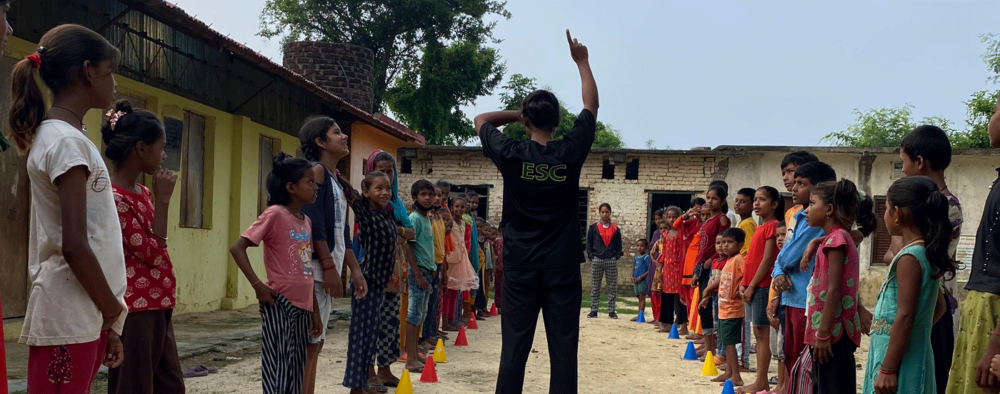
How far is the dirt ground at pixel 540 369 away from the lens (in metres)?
6.57

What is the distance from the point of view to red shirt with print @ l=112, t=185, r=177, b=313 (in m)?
3.58

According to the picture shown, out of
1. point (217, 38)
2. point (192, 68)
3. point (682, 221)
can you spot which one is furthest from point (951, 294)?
point (192, 68)

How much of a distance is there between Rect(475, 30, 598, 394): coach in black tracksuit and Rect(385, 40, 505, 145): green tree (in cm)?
2901

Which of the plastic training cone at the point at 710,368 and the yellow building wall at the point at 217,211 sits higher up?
the yellow building wall at the point at 217,211

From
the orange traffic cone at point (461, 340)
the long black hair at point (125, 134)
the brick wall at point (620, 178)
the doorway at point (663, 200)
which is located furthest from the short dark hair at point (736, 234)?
the doorway at point (663, 200)

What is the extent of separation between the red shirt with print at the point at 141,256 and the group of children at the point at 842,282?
310cm

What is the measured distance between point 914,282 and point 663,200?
1987 centimetres

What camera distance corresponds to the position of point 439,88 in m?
33.1

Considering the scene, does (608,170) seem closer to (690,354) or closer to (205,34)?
(690,354)

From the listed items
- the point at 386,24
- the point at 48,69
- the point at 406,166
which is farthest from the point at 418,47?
the point at 48,69

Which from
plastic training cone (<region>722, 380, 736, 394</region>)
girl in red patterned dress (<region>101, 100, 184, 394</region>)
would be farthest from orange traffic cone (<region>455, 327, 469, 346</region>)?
girl in red patterned dress (<region>101, 100, 184, 394</region>)

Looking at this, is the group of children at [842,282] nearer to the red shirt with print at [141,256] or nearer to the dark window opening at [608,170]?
the red shirt with print at [141,256]

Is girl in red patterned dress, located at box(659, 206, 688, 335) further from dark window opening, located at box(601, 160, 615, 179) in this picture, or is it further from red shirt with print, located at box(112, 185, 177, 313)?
dark window opening, located at box(601, 160, 615, 179)

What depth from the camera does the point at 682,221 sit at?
1112 centimetres
